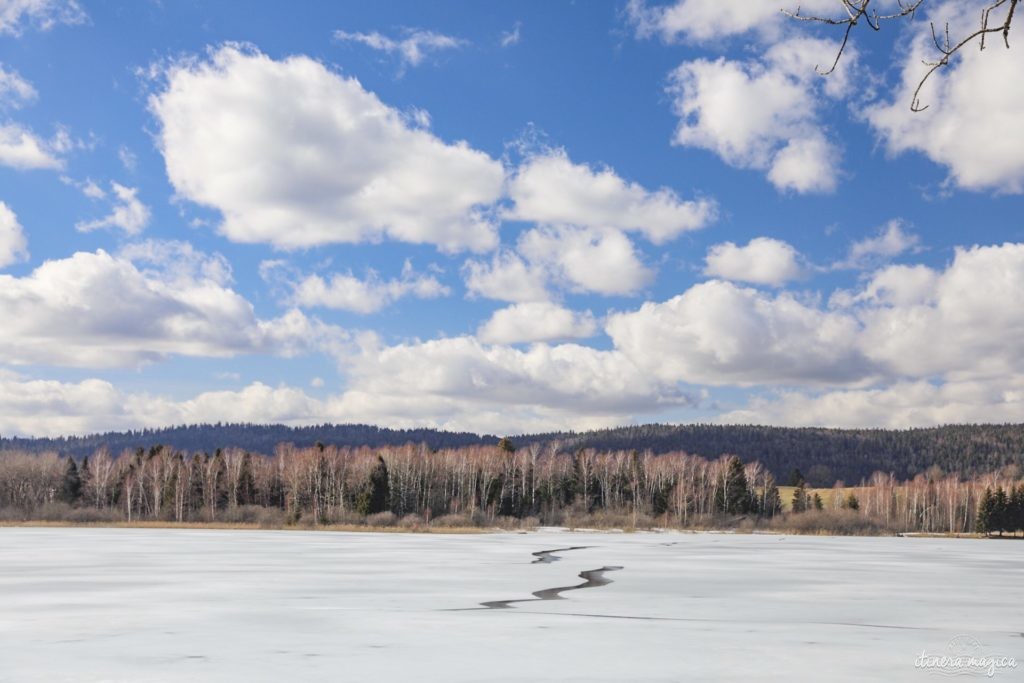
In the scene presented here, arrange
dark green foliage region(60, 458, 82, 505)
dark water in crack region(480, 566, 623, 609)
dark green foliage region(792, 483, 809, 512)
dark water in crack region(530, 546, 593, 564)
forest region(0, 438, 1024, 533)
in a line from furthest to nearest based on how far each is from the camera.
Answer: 1. dark green foliage region(792, 483, 809, 512)
2. dark green foliage region(60, 458, 82, 505)
3. forest region(0, 438, 1024, 533)
4. dark water in crack region(530, 546, 593, 564)
5. dark water in crack region(480, 566, 623, 609)

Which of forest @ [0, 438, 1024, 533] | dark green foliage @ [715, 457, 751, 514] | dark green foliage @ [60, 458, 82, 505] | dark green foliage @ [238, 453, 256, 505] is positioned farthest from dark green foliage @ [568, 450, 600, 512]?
dark green foliage @ [60, 458, 82, 505]

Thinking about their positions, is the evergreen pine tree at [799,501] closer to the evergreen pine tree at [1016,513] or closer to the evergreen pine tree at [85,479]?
the evergreen pine tree at [1016,513]

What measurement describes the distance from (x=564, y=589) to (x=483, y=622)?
28.5 ft

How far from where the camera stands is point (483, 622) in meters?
18.1

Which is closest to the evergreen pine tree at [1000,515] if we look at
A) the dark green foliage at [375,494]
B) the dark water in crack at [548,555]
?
the dark green foliage at [375,494]

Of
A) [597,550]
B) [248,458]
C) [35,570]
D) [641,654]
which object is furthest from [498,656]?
[248,458]

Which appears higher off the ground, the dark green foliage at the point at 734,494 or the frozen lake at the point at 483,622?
the frozen lake at the point at 483,622

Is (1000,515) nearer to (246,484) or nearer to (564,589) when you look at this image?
(246,484)

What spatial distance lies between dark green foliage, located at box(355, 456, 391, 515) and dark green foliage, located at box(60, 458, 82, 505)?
38266mm

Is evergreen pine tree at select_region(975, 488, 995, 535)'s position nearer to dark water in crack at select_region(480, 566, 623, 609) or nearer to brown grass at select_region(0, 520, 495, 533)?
brown grass at select_region(0, 520, 495, 533)

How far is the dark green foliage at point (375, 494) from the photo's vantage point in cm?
9706

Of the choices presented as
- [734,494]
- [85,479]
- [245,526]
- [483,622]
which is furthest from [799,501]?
[483,622]

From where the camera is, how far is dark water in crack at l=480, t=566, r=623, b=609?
863 inches

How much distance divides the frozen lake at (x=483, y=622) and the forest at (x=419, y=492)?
206 ft
